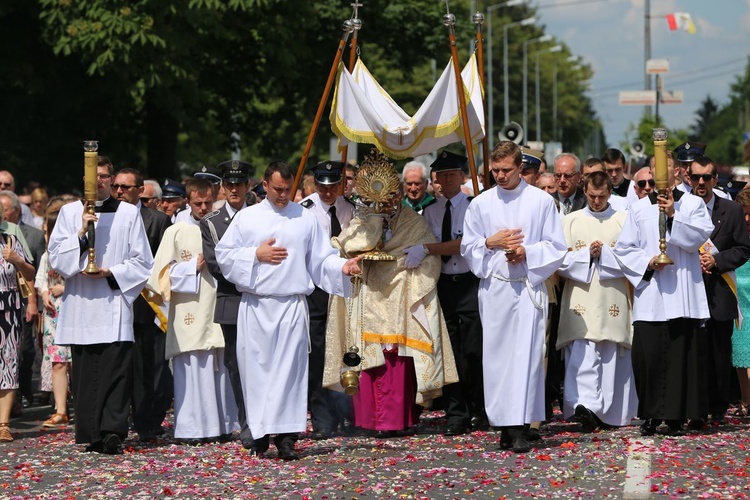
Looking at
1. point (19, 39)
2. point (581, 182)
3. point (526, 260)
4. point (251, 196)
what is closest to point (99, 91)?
point (19, 39)

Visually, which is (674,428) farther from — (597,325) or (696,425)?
(597,325)

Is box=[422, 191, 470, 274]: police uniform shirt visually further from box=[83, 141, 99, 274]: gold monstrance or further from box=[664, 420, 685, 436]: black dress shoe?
box=[83, 141, 99, 274]: gold monstrance

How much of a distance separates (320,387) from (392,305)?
0.97m

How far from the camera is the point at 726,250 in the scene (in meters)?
11.2

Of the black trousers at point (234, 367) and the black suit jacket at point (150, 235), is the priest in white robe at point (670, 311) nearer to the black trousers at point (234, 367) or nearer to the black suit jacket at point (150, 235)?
the black trousers at point (234, 367)

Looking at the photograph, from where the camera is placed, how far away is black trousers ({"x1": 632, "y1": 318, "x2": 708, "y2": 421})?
34.4 ft

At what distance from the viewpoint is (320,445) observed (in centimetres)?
1091

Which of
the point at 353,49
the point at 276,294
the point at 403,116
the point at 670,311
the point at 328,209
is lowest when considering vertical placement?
the point at 670,311

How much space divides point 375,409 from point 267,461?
139cm

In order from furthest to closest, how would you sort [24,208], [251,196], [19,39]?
[19,39]
[24,208]
[251,196]

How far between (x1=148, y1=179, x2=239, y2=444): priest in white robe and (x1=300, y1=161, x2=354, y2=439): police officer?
0.70m

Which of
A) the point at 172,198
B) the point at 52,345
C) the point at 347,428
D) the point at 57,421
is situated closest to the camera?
the point at 347,428

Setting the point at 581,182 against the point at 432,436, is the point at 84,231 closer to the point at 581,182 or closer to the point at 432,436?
the point at 432,436

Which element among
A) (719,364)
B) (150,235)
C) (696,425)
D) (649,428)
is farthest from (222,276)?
(719,364)
